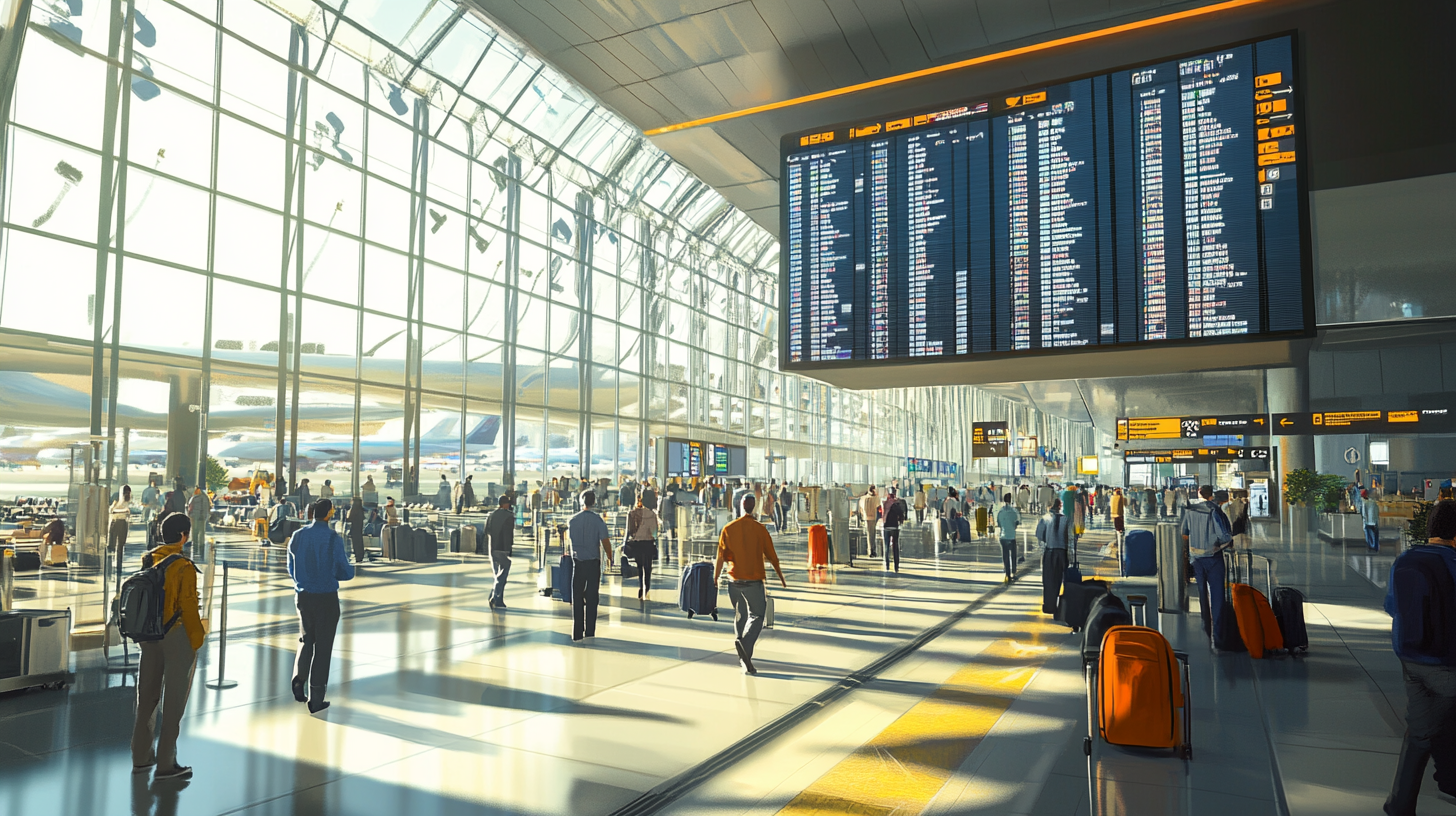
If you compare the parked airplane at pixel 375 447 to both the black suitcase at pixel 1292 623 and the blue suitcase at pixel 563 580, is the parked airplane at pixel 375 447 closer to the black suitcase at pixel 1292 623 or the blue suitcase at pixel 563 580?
the blue suitcase at pixel 563 580

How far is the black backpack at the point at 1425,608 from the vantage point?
3.77 meters

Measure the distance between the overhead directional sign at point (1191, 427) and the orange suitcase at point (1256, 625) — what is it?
14.1 m

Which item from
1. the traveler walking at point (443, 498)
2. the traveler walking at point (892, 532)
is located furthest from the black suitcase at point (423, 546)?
the traveler walking at point (892, 532)

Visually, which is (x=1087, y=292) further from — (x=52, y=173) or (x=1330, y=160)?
(x=52, y=173)

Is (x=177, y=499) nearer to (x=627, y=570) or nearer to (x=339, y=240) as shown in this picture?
(x=339, y=240)

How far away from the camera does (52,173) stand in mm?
14812

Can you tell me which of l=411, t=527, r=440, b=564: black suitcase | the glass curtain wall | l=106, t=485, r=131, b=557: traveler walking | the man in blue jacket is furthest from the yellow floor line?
the glass curtain wall

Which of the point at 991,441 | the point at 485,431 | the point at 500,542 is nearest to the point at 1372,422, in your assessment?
the point at 991,441

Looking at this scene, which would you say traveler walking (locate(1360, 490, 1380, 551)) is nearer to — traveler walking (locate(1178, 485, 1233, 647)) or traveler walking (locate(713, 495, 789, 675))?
traveler walking (locate(1178, 485, 1233, 647))

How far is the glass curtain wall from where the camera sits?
1534 cm

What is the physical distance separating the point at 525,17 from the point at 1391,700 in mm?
9271

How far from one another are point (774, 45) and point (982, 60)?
2.13 m

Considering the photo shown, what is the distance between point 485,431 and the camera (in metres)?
24.9

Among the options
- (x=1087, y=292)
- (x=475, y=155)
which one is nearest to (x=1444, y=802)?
(x=1087, y=292)
